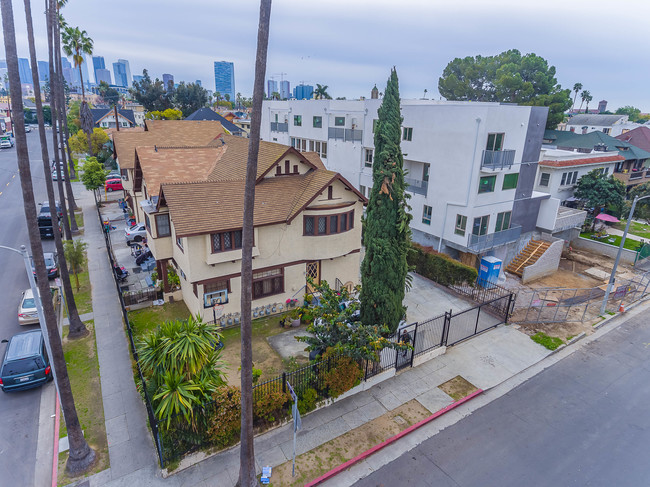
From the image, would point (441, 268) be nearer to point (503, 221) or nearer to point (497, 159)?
point (503, 221)

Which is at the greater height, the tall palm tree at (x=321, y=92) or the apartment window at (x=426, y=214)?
the tall palm tree at (x=321, y=92)

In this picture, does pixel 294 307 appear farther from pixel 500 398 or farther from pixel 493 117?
pixel 493 117

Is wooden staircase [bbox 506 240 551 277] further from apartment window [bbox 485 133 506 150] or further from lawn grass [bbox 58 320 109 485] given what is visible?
lawn grass [bbox 58 320 109 485]

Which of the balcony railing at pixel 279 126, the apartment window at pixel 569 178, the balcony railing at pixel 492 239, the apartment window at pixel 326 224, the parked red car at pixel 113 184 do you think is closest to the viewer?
the apartment window at pixel 326 224

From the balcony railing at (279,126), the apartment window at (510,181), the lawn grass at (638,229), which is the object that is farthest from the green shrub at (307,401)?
the lawn grass at (638,229)

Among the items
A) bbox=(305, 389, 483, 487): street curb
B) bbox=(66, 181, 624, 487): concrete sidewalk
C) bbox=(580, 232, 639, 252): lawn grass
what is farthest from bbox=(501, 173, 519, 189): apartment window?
bbox=(305, 389, 483, 487): street curb

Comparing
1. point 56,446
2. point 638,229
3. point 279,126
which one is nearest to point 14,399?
point 56,446

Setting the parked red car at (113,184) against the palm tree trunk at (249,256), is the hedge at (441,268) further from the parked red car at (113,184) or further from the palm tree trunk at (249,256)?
the parked red car at (113,184)
